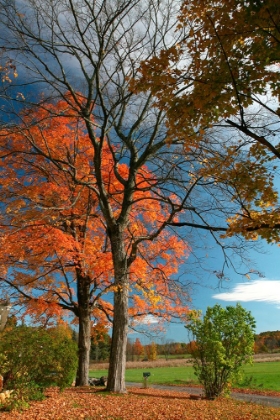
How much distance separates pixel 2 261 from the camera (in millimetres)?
13031

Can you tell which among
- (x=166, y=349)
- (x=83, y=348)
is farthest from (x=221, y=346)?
(x=166, y=349)

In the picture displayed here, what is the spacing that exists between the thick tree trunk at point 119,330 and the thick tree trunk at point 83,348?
4.24m

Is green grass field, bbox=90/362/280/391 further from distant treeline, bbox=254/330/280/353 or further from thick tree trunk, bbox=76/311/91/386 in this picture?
distant treeline, bbox=254/330/280/353

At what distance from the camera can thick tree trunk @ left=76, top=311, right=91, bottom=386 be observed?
522 inches

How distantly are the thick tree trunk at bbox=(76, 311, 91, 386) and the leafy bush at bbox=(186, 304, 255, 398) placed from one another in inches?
174

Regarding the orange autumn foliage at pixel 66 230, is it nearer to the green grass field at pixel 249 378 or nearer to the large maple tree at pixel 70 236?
the large maple tree at pixel 70 236

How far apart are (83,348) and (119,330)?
15.5ft

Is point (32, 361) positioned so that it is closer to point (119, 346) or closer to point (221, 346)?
point (119, 346)

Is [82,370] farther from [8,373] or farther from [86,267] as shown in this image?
[8,373]

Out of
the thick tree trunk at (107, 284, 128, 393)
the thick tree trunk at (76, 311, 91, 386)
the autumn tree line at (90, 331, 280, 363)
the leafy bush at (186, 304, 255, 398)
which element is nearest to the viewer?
the thick tree trunk at (107, 284, 128, 393)

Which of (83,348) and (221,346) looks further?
(83,348)

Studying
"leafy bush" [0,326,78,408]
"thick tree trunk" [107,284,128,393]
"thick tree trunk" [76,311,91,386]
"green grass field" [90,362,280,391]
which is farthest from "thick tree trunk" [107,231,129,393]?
"green grass field" [90,362,280,391]

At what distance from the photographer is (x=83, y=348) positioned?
13711 millimetres

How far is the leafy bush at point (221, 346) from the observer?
1095cm
